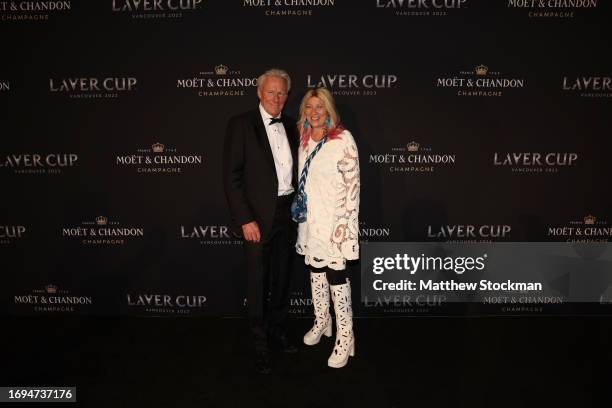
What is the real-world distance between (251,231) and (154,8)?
186 centimetres

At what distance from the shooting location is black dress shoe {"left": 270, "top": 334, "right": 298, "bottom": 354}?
8.61ft

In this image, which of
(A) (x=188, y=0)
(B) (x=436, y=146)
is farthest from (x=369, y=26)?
(A) (x=188, y=0)

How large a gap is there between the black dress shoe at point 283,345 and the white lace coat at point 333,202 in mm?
625

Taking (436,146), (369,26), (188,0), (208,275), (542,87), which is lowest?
(208,275)

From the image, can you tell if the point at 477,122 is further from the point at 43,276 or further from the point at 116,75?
the point at 43,276

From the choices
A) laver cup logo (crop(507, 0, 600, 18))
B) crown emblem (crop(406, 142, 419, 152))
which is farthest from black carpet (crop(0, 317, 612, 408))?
laver cup logo (crop(507, 0, 600, 18))

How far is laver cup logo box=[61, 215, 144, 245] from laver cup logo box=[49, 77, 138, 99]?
942mm

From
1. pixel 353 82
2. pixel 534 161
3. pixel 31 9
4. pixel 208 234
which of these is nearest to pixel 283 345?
pixel 208 234

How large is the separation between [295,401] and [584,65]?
10.1ft

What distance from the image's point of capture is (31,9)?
2.92 meters

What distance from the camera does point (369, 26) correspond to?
9.43ft

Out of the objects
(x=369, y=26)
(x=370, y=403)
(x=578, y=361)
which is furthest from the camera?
(x=369, y=26)

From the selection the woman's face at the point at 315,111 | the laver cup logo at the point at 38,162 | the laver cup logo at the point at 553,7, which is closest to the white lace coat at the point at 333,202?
the woman's face at the point at 315,111

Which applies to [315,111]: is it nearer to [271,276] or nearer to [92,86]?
[271,276]
